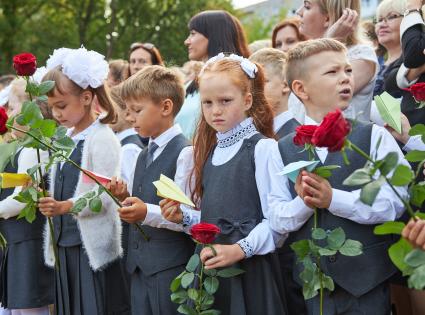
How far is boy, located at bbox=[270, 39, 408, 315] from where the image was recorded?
116 inches

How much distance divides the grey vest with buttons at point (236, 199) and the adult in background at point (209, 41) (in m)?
1.70

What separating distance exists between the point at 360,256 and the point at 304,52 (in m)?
1.01

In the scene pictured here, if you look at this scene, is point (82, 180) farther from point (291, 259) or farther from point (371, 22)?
point (371, 22)

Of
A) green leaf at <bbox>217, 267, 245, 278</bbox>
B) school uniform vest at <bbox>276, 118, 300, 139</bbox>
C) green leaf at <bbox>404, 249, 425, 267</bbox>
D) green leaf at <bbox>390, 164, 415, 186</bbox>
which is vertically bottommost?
green leaf at <bbox>217, 267, 245, 278</bbox>

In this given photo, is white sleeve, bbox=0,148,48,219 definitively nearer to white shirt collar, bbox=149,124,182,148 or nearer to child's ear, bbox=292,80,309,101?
white shirt collar, bbox=149,124,182,148

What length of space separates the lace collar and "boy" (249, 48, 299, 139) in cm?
76

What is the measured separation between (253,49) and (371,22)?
41.1 inches

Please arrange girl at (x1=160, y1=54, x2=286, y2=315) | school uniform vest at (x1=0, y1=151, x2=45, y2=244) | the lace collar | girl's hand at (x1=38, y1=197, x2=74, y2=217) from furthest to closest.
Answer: school uniform vest at (x1=0, y1=151, x2=45, y2=244) → girl's hand at (x1=38, y1=197, x2=74, y2=217) → the lace collar → girl at (x1=160, y1=54, x2=286, y2=315)

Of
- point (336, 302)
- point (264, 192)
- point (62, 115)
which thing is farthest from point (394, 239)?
point (62, 115)

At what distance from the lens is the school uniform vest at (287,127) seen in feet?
14.0

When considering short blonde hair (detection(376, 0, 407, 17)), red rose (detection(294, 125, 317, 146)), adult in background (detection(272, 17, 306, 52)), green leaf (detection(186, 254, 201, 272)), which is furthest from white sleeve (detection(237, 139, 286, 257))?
adult in background (detection(272, 17, 306, 52))

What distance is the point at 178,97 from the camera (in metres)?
4.25

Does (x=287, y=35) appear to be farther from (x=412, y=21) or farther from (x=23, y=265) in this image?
(x=23, y=265)

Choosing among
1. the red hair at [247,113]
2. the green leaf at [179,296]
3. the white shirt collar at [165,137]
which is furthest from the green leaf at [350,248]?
the white shirt collar at [165,137]
